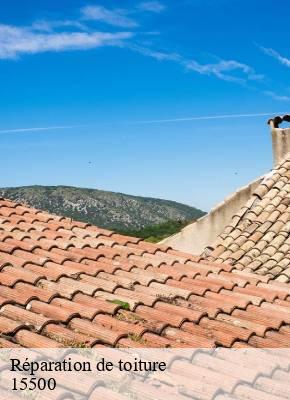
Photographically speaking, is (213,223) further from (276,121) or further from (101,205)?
(101,205)

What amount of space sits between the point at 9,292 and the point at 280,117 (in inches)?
353

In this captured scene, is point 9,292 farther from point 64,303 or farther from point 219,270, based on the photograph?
point 219,270

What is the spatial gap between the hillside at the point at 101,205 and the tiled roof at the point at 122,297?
251ft

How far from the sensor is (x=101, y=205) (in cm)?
9056

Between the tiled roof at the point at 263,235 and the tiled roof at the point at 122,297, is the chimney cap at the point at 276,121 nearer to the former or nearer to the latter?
the tiled roof at the point at 263,235

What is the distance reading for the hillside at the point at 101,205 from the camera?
3398 inches

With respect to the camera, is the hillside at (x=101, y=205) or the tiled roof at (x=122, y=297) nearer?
the tiled roof at (x=122, y=297)

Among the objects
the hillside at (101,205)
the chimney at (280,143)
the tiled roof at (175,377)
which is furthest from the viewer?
the hillside at (101,205)

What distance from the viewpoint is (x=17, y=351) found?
3494 mm

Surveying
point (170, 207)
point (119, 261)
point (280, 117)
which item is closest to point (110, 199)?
point (170, 207)

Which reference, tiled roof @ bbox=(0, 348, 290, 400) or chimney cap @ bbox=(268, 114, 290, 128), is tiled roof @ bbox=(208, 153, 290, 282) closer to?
chimney cap @ bbox=(268, 114, 290, 128)

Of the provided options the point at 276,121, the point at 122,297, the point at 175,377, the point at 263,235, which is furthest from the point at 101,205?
the point at 175,377

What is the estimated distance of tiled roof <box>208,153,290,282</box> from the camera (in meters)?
8.02

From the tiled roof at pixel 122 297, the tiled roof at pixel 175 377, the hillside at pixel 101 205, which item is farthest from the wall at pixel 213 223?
the hillside at pixel 101 205
